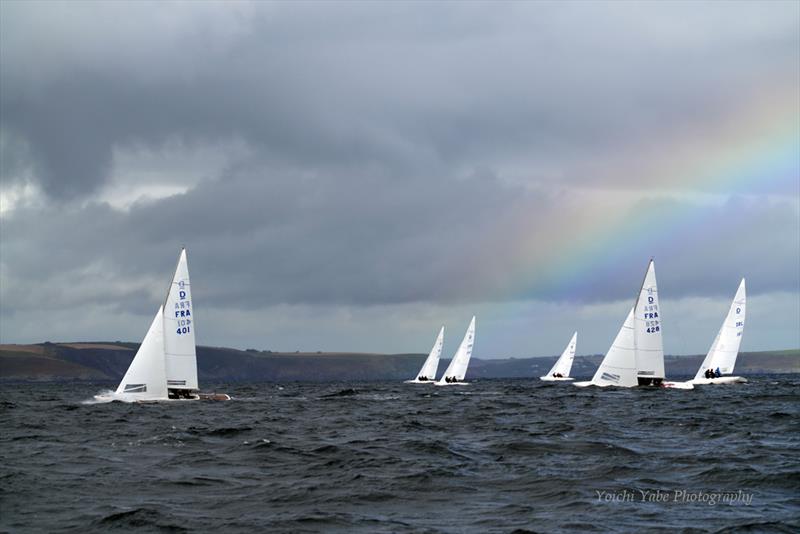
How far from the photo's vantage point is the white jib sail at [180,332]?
58.9 meters

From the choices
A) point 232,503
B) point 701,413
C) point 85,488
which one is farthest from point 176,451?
point 701,413

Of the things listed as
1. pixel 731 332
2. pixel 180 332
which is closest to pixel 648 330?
pixel 731 332

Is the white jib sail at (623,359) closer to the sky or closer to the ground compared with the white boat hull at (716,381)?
closer to the sky

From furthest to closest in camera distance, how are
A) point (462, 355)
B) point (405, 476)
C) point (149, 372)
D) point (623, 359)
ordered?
point (462, 355) < point (623, 359) < point (149, 372) < point (405, 476)

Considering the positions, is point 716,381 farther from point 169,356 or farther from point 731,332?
point 169,356

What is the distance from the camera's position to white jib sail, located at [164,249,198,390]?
2320 inches

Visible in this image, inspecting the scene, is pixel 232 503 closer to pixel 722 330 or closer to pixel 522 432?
pixel 522 432

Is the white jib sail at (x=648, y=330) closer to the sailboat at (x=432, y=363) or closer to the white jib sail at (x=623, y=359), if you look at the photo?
the white jib sail at (x=623, y=359)

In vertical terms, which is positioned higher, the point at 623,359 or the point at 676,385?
the point at 623,359

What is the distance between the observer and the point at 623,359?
249 ft

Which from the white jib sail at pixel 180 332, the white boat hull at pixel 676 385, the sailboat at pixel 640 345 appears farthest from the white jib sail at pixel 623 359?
the white jib sail at pixel 180 332

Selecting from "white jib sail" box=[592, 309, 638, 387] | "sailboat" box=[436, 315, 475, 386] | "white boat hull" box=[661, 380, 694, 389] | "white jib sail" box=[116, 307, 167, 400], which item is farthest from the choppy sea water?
"sailboat" box=[436, 315, 475, 386]

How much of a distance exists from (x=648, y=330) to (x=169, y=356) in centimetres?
4037

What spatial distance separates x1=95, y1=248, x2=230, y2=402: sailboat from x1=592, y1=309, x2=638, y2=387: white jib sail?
3503cm
